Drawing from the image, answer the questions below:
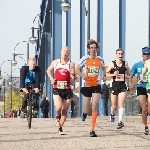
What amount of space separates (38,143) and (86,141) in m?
0.78

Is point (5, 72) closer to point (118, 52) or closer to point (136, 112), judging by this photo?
point (136, 112)

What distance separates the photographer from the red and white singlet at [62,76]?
10547 millimetres

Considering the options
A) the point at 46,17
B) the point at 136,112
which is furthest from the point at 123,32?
the point at 46,17

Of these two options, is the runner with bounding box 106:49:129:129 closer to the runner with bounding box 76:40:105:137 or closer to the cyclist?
the cyclist

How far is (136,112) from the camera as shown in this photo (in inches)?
1192

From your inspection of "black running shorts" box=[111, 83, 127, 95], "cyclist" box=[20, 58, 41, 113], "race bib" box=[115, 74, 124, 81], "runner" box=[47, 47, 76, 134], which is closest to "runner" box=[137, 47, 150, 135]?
"runner" box=[47, 47, 76, 134]

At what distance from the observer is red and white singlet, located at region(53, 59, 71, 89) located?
10.5 meters

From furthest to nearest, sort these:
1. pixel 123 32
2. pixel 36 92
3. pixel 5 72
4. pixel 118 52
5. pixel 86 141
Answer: pixel 5 72, pixel 123 32, pixel 36 92, pixel 118 52, pixel 86 141

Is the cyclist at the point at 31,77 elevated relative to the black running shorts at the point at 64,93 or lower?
elevated

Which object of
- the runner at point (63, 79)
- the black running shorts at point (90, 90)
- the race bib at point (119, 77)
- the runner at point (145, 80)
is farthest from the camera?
the race bib at point (119, 77)

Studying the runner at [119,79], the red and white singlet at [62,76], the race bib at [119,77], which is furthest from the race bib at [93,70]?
the race bib at [119,77]

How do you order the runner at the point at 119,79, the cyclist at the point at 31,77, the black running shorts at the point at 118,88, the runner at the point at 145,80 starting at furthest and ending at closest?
1. the cyclist at the point at 31,77
2. the black running shorts at the point at 118,88
3. the runner at the point at 119,79
4. the runner at the point at 145,80

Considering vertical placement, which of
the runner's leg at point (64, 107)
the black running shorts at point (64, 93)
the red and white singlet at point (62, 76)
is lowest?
the runner's leg at point (64, 107)

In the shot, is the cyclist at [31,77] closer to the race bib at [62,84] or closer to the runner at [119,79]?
the runner at [119,79]
